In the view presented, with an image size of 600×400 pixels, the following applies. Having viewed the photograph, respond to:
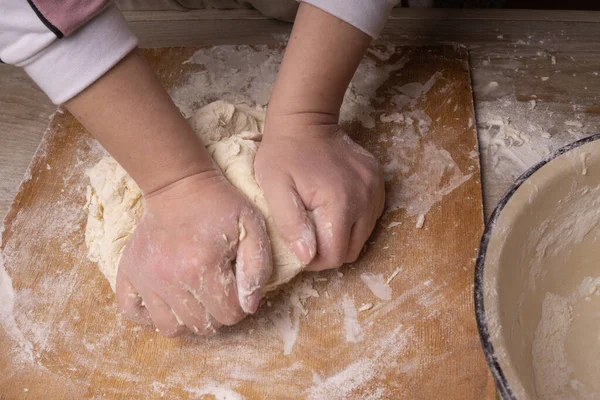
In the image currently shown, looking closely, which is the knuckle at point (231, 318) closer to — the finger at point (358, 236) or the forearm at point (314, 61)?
the finger at point (358, 236)

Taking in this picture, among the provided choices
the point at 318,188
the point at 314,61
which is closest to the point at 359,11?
the point at 314,61

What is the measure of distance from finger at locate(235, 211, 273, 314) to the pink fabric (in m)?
0.33

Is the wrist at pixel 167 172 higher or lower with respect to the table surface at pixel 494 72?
higher

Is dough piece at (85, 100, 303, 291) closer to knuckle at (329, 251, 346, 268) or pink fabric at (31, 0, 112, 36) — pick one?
knuckle at (329, 251, 346, 268)

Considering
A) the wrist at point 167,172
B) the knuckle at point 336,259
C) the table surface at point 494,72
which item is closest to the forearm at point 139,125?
the wrist at point 167,172

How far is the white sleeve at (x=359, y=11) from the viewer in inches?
33.5

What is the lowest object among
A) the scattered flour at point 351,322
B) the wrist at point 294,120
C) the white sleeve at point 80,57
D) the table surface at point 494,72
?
the scattered flour at point 351,322

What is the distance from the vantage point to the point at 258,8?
1256mm

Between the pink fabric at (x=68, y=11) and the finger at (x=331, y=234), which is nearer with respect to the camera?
the pink fabric at (x=68, y=11)

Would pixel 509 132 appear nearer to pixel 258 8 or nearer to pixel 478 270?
pixel 478 270

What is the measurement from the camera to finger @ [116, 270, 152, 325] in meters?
0.79

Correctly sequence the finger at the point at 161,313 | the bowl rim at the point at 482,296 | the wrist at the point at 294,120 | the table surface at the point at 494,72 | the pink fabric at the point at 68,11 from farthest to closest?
1. the table surface at the point at 494,72
2. the wrist at the point at 294,120
3. the finger at the point at 161,313
4. the pink fabric at the point at 68,11
5. the bowl rim at the point at 482,296

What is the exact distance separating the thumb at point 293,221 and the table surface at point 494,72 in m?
0.34

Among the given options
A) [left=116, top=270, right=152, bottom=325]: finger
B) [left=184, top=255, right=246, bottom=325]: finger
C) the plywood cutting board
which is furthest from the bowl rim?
[left=116, top=270, right=152, bottom=325]: finger
